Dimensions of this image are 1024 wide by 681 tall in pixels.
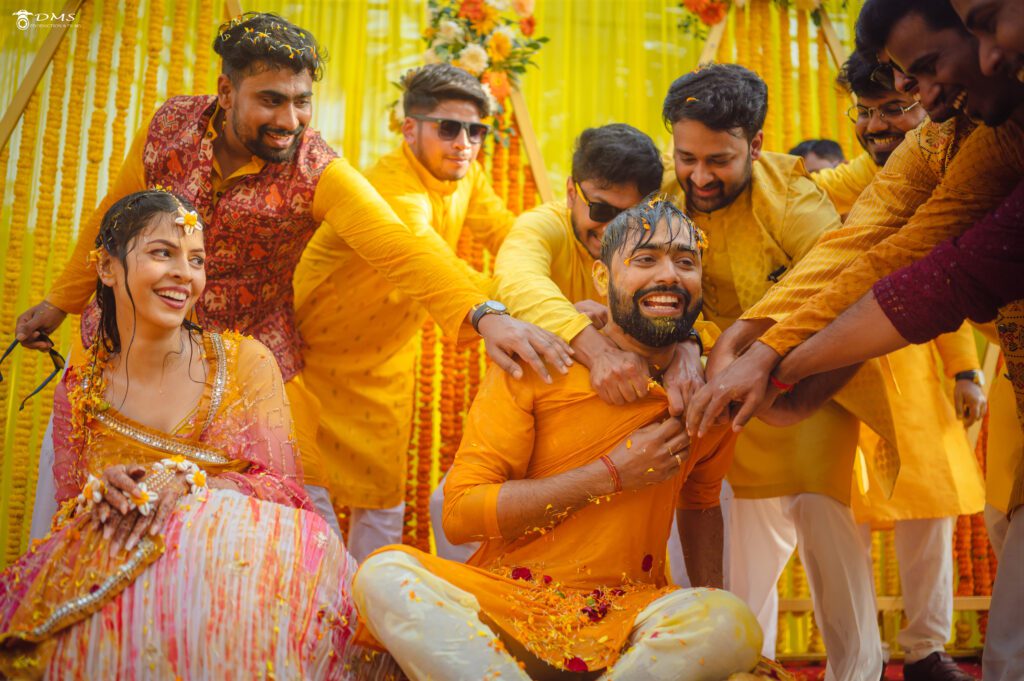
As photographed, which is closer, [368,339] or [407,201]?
[407,201]

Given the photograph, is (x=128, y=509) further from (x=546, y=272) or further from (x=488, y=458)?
(x=546, y=272)

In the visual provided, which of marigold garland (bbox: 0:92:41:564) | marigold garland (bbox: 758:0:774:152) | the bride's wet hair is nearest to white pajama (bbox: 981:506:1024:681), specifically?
the bride's wet hair

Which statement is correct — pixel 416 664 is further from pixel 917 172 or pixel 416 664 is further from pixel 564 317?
pixel 917 172

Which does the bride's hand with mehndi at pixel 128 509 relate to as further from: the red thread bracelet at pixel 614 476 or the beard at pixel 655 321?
the beard at pixel 655 321

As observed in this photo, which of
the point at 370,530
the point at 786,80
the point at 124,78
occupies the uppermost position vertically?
the point at 786,80

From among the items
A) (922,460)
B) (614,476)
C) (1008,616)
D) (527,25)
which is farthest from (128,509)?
(527,25)

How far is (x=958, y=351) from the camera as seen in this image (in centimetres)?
405

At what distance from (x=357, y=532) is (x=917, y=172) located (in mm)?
2882

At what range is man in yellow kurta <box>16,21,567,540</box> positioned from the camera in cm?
348

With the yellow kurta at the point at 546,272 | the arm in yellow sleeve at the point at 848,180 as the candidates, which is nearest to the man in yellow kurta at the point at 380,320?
the yellow kurta at the point at 546,272

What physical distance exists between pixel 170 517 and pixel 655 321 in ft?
4.31

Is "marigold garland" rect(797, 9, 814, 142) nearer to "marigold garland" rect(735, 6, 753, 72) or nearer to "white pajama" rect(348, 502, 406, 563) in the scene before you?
"marigold garland" rect(735, 6, 753, 72)

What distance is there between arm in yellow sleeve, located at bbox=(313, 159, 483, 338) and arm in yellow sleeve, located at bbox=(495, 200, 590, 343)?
124 millimetres

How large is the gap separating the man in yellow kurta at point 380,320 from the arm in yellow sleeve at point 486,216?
144 millimetres
